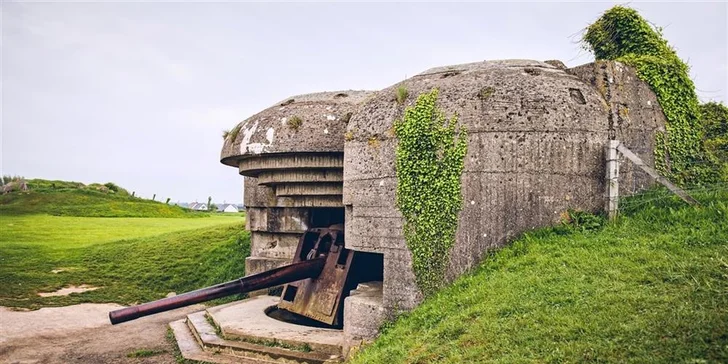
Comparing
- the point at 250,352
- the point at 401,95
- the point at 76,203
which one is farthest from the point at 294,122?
the point at 76,203

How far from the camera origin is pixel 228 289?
6.46 metres

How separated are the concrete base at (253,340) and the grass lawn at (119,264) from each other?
3.64 m

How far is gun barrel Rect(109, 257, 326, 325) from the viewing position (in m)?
5.86

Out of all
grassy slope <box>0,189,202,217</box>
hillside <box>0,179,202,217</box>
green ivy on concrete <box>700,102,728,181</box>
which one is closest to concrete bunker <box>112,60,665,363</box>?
green ivy on concrete <box>700,102,728,181</box>

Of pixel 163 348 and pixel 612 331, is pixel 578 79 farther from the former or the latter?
pixel 163 348

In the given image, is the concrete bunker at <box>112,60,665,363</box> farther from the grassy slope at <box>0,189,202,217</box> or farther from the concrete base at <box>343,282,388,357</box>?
the grassy slope at <box>0,189,202,217</box>

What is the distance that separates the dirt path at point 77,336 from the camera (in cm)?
707

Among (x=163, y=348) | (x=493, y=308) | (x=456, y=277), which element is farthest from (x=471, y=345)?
(x=163, y=348)

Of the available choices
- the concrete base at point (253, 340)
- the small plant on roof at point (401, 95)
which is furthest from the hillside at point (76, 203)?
the small plant on roof at point (401, 95)

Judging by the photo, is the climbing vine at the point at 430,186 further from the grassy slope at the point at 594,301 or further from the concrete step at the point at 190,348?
the concrete step at the point at 190,348

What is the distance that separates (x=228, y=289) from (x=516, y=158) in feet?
11.7

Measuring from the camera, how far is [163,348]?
741 cm

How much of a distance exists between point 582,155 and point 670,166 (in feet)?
4.35

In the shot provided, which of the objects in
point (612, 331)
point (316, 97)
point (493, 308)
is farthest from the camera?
point (316, 97)
